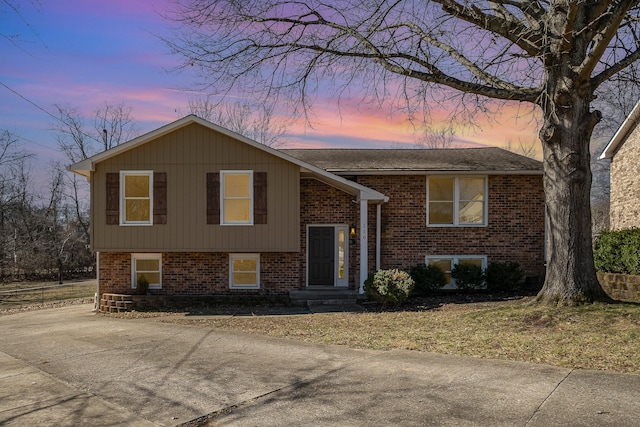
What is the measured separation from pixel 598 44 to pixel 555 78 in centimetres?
102

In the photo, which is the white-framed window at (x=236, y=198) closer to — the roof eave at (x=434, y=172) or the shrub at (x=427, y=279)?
the roof eave at (x=434, y=172)

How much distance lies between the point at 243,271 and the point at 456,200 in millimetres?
7001

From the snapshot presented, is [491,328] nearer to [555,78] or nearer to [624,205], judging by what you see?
[555,78]

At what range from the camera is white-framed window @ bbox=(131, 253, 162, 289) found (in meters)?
17.0

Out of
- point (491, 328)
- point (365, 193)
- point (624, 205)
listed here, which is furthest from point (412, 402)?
point (624, 205)

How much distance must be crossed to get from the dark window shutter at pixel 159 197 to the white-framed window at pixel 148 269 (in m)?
1.48

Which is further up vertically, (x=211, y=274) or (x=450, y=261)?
(x=450, y=261)

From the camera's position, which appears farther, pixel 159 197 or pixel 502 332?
pixel 159 197

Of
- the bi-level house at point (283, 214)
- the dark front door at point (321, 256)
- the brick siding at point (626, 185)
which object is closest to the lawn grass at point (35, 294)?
the bi-level house at point (283, 214)

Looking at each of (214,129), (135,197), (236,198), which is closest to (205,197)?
(236,198)

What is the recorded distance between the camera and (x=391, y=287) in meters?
14.1

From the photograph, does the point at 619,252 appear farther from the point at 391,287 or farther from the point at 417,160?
the point at 417,160

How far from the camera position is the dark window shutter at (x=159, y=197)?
16.0 metres

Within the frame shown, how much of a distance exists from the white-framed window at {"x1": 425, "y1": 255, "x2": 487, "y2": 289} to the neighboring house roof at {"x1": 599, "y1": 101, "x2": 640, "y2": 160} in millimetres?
6923
